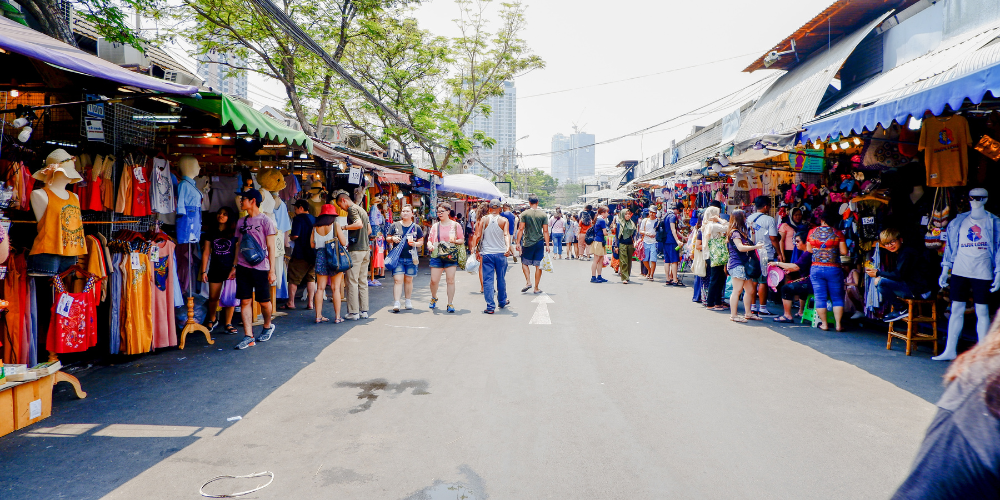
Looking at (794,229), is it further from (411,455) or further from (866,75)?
(411,455)

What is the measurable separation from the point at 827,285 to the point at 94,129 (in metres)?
9.32

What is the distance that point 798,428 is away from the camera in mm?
4215

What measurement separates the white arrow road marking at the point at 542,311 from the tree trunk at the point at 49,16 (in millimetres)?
7831

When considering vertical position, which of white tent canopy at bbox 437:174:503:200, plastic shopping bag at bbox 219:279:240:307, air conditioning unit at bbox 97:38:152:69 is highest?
air conditioning unit at bbox 97:38:152:69

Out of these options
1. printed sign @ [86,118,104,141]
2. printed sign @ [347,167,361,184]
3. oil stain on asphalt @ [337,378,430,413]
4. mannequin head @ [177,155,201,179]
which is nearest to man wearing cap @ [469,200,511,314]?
printed sign @ [347,167,361,184]

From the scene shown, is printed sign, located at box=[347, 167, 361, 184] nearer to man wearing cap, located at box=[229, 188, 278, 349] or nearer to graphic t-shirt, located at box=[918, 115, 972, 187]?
man wearing cap, located at box=[229, 188, 278, 349]

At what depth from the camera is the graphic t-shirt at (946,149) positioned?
6262 mm

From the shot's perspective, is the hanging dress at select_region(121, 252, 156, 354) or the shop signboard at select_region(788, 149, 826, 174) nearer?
the hanging dress at select_region(121, 252, 156, 354)

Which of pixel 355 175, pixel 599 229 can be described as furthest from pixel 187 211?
pixel 599 229

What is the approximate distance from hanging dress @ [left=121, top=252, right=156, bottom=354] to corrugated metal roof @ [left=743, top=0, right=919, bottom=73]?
12.6m

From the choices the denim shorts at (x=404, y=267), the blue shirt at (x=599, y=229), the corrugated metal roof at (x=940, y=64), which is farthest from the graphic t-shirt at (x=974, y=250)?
the blue shirt at (x=599, y=229)

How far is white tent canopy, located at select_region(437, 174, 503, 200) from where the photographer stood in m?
17.2

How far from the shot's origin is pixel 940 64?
752cm

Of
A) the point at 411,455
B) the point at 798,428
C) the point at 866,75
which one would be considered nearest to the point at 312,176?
the point at 411,455
